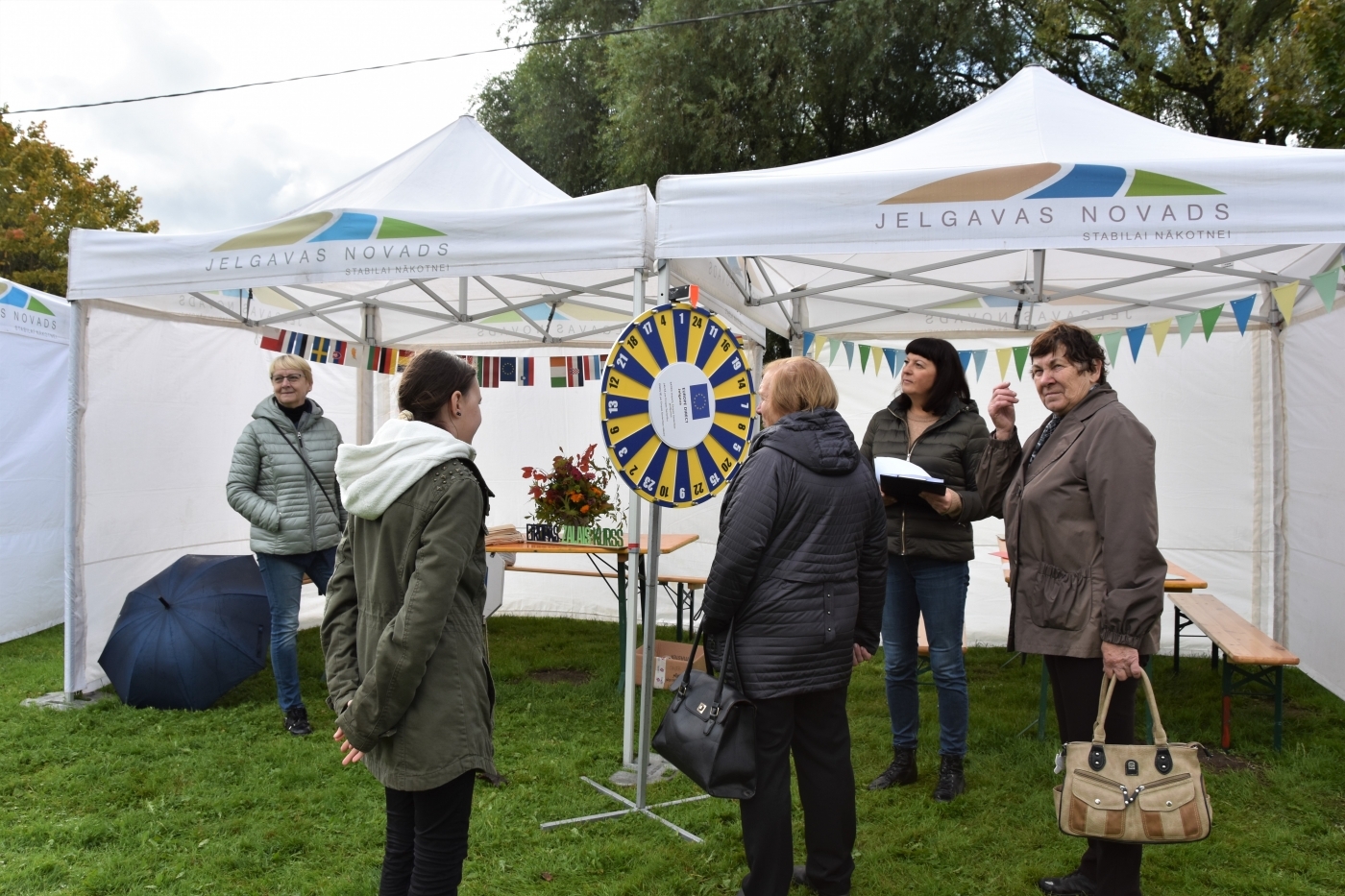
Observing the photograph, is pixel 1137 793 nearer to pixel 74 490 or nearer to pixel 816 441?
pixel 816 441

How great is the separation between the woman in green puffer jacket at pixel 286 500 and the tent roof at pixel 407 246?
54 centimetres

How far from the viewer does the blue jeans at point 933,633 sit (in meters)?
3.06

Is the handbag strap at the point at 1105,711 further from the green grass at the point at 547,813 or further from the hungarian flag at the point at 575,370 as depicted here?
the hungarian flag at the point at 575,370

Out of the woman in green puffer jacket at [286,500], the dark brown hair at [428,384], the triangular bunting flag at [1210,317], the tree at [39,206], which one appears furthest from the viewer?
the tree at [39,206]

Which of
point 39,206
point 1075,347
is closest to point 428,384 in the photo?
point 1075,347

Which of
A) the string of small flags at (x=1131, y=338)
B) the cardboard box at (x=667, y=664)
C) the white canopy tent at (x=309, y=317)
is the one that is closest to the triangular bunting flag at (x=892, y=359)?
the string of small flags at (x=1131, y=338)

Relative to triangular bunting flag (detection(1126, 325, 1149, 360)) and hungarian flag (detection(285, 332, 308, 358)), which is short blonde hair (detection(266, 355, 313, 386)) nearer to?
hungarian flag (detection(285, 332, 308, 358))

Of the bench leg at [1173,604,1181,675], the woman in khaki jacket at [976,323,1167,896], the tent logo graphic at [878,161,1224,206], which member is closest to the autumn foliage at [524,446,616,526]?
the tent logo graphic at [878,161,1224,206]

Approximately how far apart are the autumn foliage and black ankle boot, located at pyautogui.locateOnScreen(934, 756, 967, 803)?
2.05m

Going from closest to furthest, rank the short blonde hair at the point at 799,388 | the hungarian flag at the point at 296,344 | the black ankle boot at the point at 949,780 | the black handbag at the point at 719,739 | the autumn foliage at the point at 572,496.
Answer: the black handbag at the point at 719,739 → the short blonde hair at the point at 799,388 → the black ankle boot at the point at 949,780 → the autumn foliage at the point at 572,496 → the hungarian flag at the point at 296,344

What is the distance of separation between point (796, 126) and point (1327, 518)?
22.0ft

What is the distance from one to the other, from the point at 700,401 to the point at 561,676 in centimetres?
270

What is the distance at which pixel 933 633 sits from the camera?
10.2ft

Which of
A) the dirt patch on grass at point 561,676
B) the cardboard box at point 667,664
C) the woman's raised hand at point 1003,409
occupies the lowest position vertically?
the dirt patch on grass at point 561,676
